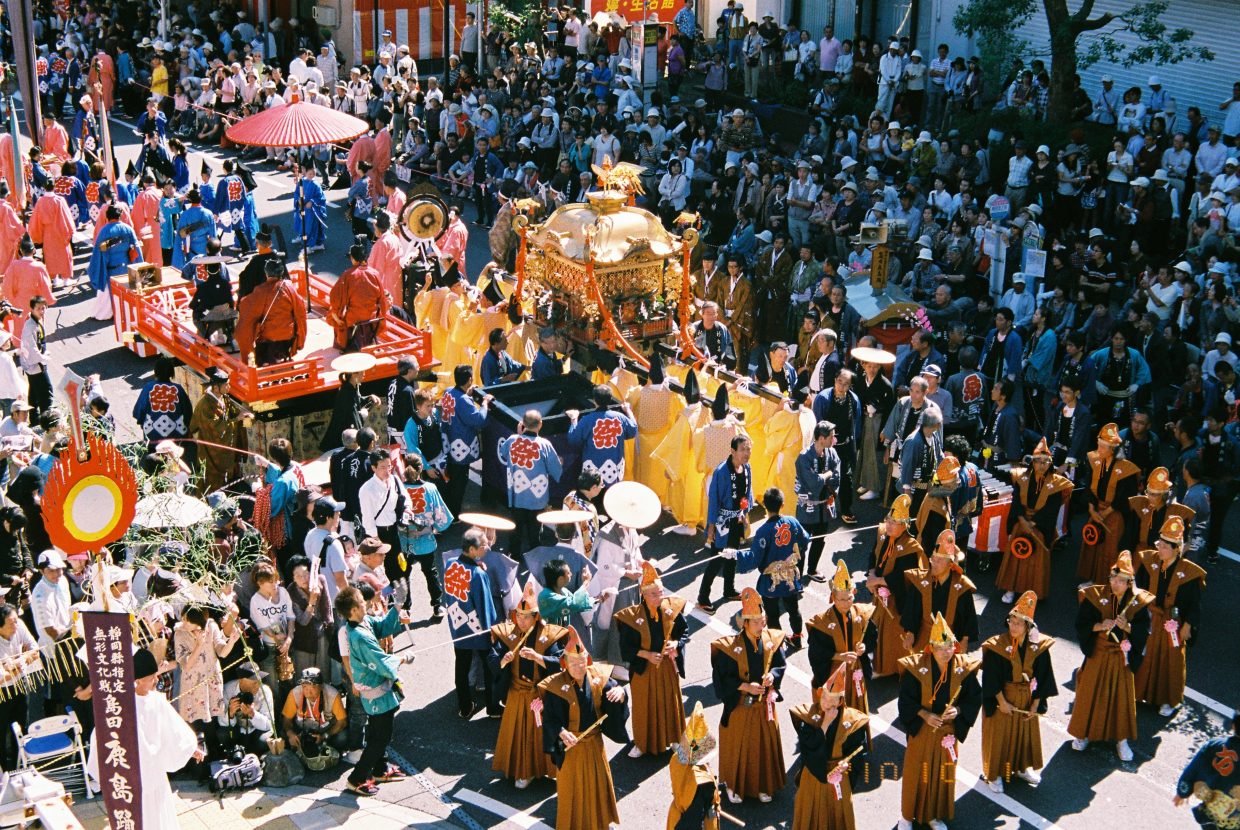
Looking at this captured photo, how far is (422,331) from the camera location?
14.7 metres

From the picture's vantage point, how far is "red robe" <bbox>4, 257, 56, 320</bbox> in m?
16.6

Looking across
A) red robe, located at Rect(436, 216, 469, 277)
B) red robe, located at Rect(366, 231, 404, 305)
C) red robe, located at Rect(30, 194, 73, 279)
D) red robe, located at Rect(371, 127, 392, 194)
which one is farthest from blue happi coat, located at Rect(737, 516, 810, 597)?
red robe, located at Rect(371, 127, 392, 194)

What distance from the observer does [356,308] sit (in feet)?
48.0

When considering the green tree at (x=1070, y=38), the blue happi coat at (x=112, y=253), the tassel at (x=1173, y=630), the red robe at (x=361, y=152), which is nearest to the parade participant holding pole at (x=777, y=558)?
the tassel at (x=1173, y=630)

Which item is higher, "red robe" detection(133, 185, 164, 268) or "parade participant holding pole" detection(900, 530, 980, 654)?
"red robe" detection(133, 185, 164, 268)

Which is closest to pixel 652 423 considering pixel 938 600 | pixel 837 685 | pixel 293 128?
pixel 938 600

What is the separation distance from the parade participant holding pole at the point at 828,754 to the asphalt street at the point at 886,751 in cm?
51

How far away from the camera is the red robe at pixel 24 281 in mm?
16641

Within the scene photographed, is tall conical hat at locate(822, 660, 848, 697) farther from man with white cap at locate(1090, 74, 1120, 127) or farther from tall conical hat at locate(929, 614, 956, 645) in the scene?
man with white cap at locate(1090, 74, 1120, 127)

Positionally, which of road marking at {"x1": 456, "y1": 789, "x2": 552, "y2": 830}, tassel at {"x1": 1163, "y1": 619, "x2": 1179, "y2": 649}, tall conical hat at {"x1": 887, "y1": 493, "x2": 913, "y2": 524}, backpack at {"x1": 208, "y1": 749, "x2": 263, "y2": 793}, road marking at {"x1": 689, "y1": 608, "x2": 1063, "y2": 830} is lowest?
road marking at {"x1": 456, "y1": 789, "x2": 552, "y2": 830}

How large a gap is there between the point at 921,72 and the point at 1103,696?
13493 mm

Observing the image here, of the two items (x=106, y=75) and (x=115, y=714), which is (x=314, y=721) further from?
(x=106, y=75)

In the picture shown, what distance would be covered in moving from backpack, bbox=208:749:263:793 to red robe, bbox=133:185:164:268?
10.8 meters

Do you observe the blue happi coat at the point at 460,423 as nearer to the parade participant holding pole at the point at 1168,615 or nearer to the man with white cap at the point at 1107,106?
the parade participant holding pole at the point at 1168,615
